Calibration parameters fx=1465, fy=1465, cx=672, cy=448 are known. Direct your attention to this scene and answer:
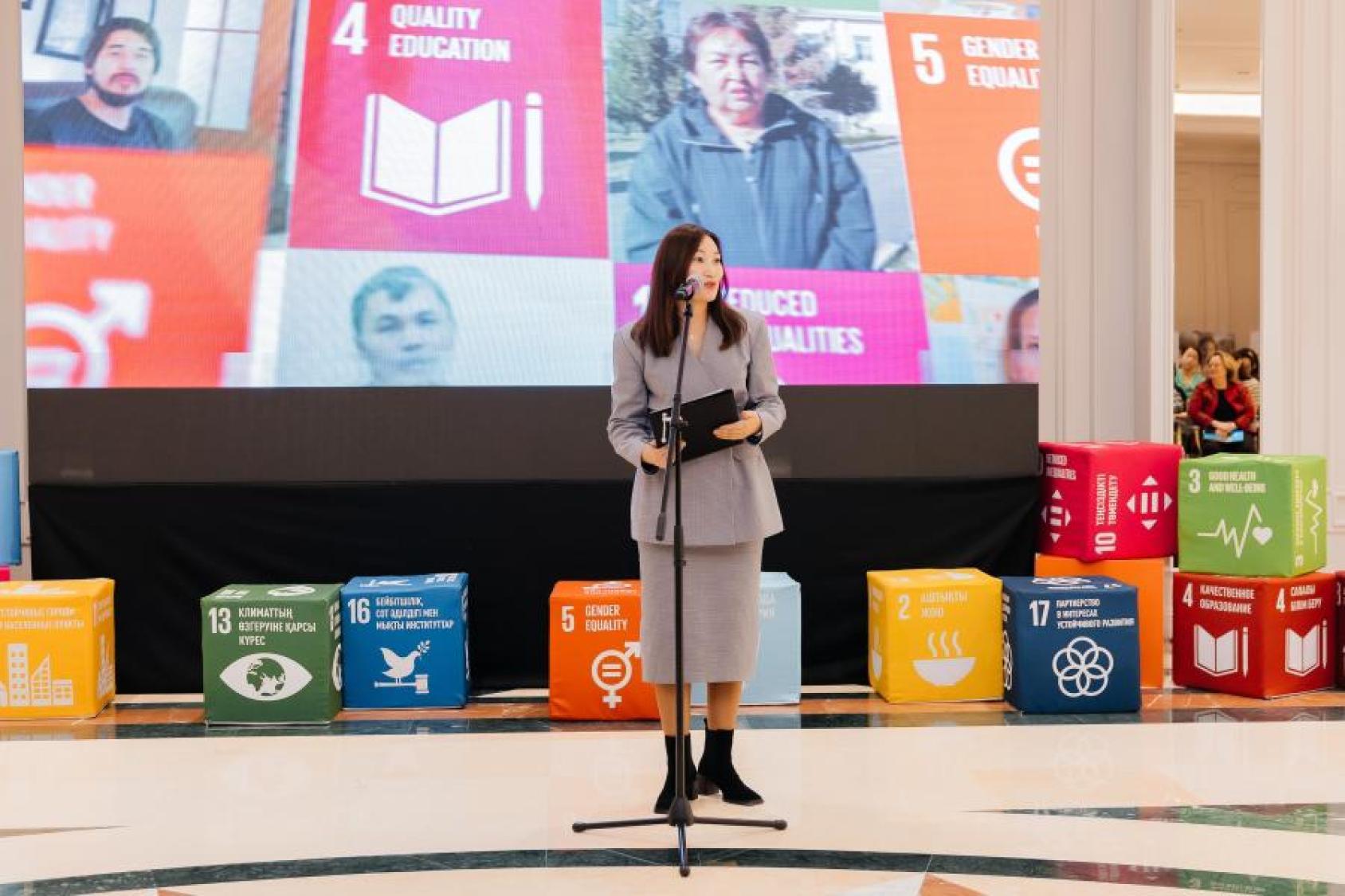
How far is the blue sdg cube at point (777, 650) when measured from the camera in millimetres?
4734

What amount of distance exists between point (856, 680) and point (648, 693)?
3.07ft

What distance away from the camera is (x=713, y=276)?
330cm

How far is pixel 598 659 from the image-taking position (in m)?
4.57

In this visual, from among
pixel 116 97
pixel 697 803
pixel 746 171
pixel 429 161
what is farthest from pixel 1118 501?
pixel 116 97

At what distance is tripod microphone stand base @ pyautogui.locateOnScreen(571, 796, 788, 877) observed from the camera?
3131mm

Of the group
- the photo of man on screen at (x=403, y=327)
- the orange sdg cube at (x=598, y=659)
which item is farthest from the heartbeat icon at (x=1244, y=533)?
the photo of man on screen at (x=403, y=327)

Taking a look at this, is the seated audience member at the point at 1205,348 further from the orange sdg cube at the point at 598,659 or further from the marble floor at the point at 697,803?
the orange sdg cube at the point at 598,659

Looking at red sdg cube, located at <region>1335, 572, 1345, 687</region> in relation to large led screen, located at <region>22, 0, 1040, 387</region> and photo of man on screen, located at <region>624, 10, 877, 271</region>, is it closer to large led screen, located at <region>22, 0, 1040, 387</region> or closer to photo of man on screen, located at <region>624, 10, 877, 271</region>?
large led screen, located at <region>22, 0, 1040, 387</region>

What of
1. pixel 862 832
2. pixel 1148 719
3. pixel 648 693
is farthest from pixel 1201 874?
pixel 648 693

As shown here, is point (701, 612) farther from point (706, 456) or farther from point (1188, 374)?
point (1188, 374)

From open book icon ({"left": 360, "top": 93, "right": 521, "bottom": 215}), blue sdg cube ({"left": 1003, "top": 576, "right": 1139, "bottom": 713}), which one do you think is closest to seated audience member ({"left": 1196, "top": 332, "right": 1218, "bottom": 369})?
blue sdg cube ({"left": 1003, "top": 576, "right": 1139, "bottom": 713})

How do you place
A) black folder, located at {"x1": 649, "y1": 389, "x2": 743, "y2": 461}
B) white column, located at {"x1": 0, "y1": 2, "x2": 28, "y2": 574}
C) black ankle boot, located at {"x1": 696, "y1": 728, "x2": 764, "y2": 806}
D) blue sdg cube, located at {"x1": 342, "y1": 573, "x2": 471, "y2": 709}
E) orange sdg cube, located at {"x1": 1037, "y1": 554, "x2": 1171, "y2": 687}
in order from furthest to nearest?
white column, located at {"x1": 0, "y1": 2, "x2": 28, "y2": 574}, orange sdg cube, located at {"x1": 1037, "y1": 554, "x2": 1171, "y2": 687}, blue sdg cube, located at {"x1": 342, "y1": 573, "x2": 471, "y2": 709}, black ankle boot, located at {"x1": 696, "y1": 728, "x2": 764, "y2": 806}, black folder, located at {"x1": 649, "y1": 389, "x2": 743, "y2": 461}

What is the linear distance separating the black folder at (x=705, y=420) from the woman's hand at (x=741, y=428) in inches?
0.4

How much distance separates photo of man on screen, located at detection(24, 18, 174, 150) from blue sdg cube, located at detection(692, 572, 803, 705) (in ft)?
8.38
